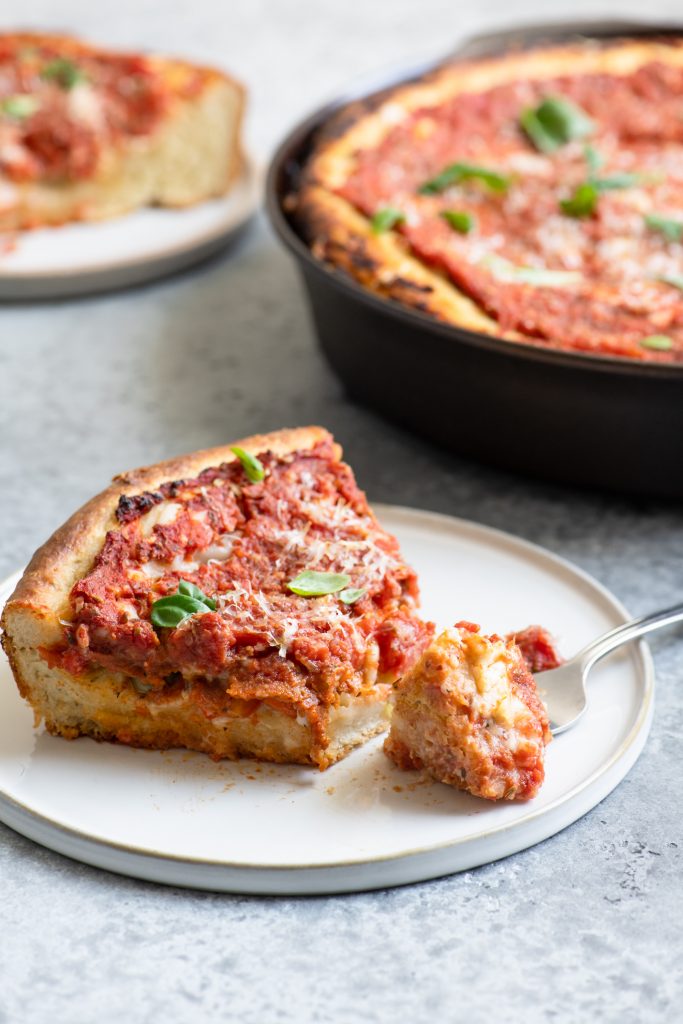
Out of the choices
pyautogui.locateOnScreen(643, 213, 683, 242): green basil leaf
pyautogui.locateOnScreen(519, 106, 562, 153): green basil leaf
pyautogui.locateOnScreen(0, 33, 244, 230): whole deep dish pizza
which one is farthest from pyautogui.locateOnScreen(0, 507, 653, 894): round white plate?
pyautogui.locateOnScreen(0, 33, 244, 230): whole deep dish pizza

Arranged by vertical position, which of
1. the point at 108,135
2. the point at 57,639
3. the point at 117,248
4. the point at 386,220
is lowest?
the point at 117,248

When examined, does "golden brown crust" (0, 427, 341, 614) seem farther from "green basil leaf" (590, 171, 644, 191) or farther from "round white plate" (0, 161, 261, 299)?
"round white plate" (0, 161, 261, 299)

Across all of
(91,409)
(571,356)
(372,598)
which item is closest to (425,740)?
(372,598)

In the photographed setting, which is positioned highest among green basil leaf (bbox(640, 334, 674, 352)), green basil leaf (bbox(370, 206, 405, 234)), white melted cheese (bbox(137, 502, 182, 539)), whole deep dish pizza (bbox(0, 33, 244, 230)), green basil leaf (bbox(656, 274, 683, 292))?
green basil leaf (bbox(656, 274, 683, 292))

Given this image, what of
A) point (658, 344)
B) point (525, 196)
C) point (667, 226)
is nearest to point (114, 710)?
point (658, 344)

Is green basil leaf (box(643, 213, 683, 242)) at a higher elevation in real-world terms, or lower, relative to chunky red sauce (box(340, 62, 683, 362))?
higher

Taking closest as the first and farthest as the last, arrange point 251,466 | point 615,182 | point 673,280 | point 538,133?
1. point 251,466
2. point 673,280
3. point 615,182
4. point 538,133

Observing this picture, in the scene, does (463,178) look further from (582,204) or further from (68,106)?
(68,106)
